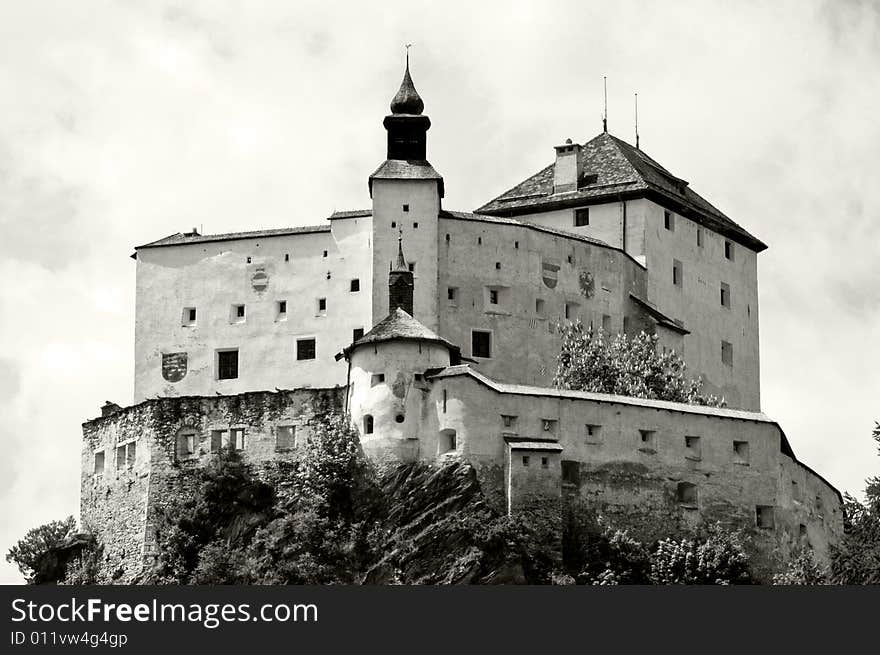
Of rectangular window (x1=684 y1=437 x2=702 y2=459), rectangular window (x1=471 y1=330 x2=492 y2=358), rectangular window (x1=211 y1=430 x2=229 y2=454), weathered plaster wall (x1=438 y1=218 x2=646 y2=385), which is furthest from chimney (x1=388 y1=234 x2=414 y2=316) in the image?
rectangular window (x1=684 y1=437 x2=702 y2=459)

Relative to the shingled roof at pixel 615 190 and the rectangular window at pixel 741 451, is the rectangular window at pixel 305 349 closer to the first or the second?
the shingled roof at pixel 615 190

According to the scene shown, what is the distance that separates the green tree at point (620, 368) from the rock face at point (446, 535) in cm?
1025

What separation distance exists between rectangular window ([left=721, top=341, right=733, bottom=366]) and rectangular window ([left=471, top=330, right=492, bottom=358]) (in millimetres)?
14616

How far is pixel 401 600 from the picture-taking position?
6681cm

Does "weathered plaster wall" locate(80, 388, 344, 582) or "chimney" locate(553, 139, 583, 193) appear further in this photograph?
"chimney" locate(553, 139, 583, 193)

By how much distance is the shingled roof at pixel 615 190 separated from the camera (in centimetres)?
11019

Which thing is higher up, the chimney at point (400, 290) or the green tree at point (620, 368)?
the chimney at point (400, 290)

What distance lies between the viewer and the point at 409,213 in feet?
331

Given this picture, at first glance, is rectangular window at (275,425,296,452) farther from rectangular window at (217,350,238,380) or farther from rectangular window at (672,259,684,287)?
rectangular window at (672,259,684,287)

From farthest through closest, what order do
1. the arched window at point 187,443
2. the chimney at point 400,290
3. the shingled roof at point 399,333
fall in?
the chimney at point 400,290
the arched window at point 187,443
the shingled roof at point 399,333

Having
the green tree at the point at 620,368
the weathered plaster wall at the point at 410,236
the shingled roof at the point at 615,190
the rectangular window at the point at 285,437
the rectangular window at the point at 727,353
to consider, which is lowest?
the rectangular window at the point at 285,437

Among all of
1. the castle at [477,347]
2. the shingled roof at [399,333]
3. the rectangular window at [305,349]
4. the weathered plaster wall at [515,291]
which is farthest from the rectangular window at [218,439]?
the weathered plaster wall at [515,291]

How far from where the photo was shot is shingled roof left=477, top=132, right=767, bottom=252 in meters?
110

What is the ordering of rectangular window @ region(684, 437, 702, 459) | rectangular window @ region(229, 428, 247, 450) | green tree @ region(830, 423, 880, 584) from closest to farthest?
green tree @ region(830, 423, 880, 584) → rectangular window @ region(684, 437, 702, 459) → rectangular window @ region(229, 428, 247, 450)
